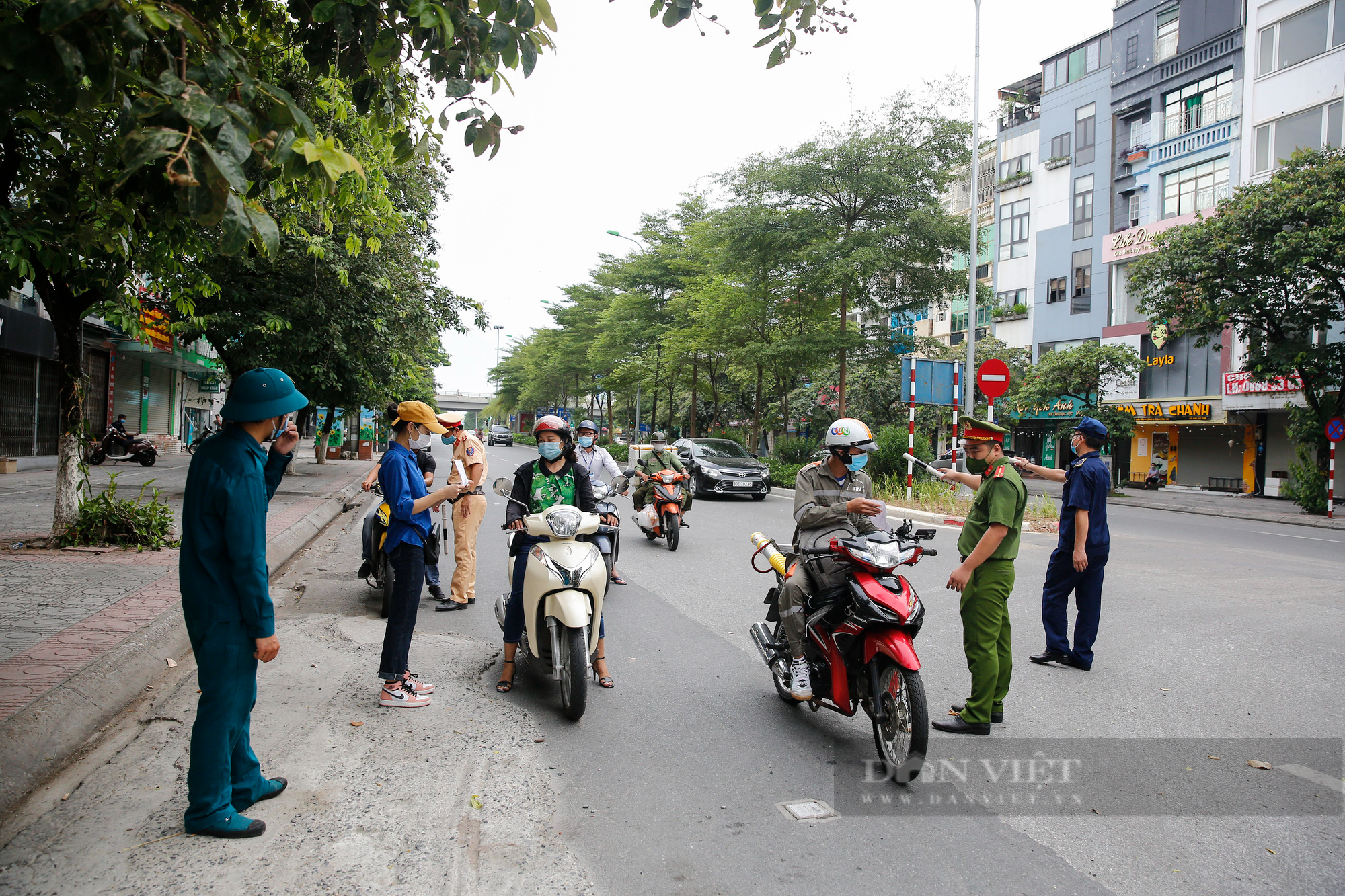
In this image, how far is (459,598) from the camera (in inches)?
283

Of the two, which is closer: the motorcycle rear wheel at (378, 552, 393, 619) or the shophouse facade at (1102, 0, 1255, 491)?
the motorcycle rear wheel at (378, 552, 393, 619)

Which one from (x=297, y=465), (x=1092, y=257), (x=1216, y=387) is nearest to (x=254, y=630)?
(x=297, y=465)

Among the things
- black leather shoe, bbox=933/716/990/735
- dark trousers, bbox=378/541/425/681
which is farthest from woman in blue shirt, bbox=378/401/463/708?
black leather shoe, bbox=933/716/990/735

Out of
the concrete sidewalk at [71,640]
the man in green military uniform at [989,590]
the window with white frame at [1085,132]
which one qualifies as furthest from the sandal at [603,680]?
the window with white frame at [1085,132]

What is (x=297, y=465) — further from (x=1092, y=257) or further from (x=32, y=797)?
(x=1092, y=257)

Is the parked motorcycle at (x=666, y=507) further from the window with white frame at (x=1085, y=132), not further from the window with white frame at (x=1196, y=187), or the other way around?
the window with white frame at (x=1085, y=132)

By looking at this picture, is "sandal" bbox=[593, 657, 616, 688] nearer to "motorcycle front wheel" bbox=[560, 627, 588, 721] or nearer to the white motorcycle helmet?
"motorcycle front wheel" bbox=[560, 627, 588, 721]

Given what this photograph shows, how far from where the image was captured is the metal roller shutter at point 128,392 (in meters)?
25.6

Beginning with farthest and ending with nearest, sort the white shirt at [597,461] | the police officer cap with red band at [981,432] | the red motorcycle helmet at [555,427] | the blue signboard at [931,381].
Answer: the blue signboard at [931,381]
the white shirt at [597,461]
the red motorcycle helmet at [555,427]
the police officer cap with red band at [981,432]

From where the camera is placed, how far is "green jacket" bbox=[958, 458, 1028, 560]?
426cm

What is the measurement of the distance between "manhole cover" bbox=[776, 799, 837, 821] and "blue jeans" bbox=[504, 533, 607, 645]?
1.70 m

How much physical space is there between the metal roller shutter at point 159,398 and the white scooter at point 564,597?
2983 centimetres

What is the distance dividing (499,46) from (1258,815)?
436cm

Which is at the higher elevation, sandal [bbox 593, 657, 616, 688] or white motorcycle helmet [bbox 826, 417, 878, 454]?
white motorcycle helmet [bbox 826, 417, 878, 454]
